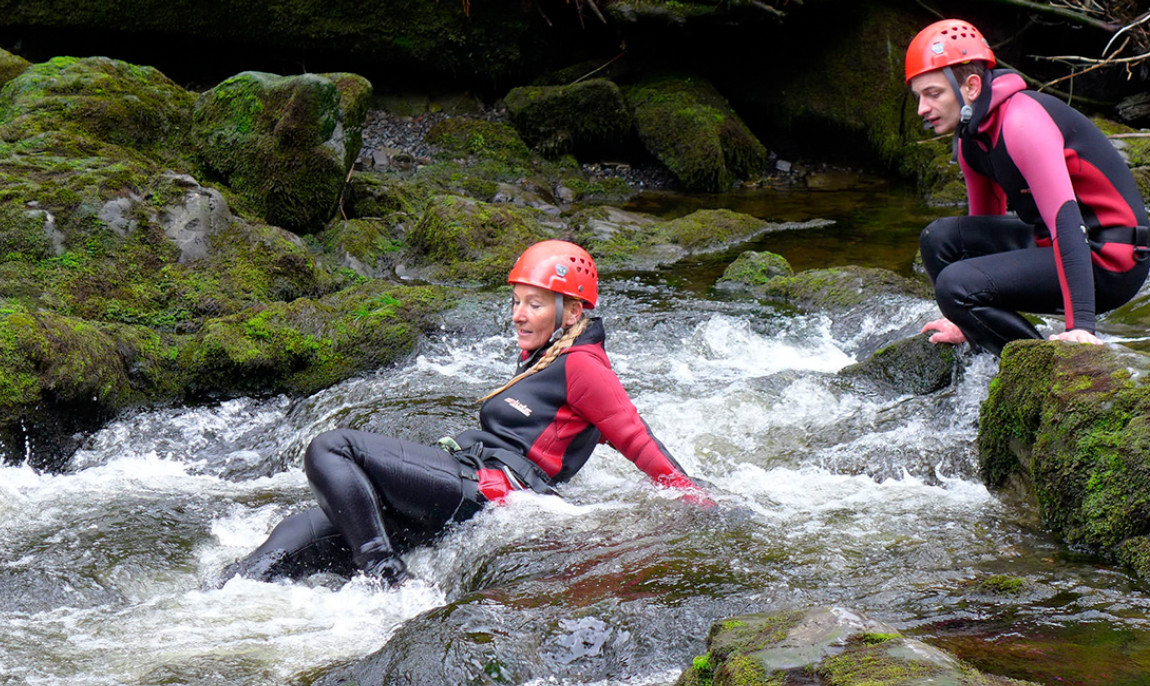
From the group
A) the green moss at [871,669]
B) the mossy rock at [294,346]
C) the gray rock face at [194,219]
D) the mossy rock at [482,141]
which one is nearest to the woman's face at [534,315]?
the green moss at [871,669]

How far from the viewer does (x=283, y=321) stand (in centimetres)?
713

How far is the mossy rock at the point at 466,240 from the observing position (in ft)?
30.8

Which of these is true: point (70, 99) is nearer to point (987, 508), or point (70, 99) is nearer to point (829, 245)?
point (829, 245)

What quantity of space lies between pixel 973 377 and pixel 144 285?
588 cm

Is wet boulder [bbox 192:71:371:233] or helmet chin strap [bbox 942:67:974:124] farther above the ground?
helmet chin strap [bbox 942:67:974:124]

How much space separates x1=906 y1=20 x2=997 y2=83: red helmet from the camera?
475 centimetres

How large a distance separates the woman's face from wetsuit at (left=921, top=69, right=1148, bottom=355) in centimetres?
216

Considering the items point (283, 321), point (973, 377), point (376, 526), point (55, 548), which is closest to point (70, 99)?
point (283, 321)

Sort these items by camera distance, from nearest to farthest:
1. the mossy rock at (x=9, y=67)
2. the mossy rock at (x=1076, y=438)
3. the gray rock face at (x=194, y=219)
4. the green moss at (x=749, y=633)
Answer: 1. the green moss at (x=749, y=633)
2. the mossy rock at (x=1076, y=438)
3. the gray rock face at (x=194, y=219)
4. the mossy rock at (x=9, y=67)

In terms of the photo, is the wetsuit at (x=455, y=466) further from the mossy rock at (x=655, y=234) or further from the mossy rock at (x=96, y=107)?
the mossy rock at (x=96, y=107)

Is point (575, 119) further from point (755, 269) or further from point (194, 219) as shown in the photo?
point (194, 219)

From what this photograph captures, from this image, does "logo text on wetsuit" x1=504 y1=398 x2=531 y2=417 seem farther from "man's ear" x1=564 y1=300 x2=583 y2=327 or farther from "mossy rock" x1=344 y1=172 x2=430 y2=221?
"mossy rock" x1=344 y1=172 x2=430 y2=221

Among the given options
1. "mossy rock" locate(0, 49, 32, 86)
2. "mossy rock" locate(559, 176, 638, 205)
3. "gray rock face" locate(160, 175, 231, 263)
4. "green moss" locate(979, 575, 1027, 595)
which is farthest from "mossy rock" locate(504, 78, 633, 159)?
"green moss" locate(979, 575, 1027, 595)

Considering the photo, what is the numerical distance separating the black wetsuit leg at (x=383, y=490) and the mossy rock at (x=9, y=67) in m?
8.31
